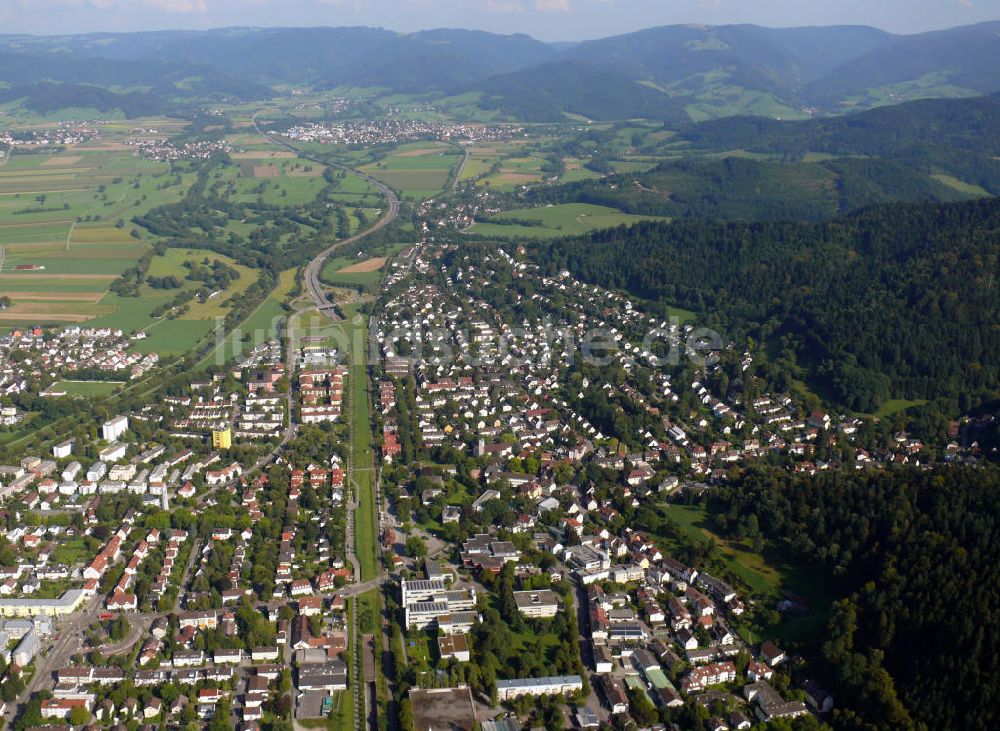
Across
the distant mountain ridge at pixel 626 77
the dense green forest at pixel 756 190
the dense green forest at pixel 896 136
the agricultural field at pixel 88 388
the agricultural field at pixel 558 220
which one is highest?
the distant mountain ridge at pixel 626 77

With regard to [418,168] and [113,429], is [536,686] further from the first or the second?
[418,168]

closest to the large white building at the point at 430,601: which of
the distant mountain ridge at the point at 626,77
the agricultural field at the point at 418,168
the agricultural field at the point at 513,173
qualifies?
the agricultural field at the point at 418,168

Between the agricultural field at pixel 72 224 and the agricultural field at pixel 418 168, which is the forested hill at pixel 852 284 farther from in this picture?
the agricultural field at pixel 418 168

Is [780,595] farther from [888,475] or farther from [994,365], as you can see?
[994,365]

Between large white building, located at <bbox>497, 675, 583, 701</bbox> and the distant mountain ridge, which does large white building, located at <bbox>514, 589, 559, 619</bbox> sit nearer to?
large white building, located at <bbox>497, 675, 583, 701</bbox>

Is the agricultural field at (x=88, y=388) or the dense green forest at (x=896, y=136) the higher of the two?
the dense green forest at (x=896, y=136)

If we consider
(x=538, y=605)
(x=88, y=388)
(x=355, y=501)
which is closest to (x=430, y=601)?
(x=538, y=605)

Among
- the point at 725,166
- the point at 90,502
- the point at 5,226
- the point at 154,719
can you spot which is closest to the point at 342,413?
the point at 90,502
